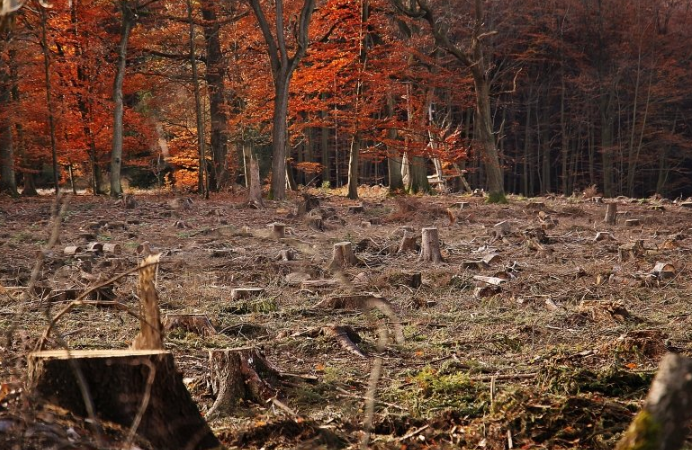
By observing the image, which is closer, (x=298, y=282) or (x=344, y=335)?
(x=344, y=335)

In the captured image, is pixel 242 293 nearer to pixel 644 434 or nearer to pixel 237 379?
pixel 237 379

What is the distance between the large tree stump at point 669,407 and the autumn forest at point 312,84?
49.1 ft

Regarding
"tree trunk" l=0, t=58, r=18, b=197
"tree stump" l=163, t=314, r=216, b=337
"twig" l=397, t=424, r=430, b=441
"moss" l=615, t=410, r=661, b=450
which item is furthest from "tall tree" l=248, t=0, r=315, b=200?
"moss" l=615, t=410, r=661, b=450

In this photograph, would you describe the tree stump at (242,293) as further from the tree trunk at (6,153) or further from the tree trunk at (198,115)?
the tree trunk at (6,153)

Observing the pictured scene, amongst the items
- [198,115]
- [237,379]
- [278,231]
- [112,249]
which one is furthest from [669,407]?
[198,115]

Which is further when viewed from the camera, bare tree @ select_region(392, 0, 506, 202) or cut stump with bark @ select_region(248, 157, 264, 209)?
bare tree @ select_region(392, 0, 506, 202)

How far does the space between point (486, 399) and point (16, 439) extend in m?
2.31

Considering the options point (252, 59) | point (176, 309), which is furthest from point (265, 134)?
point (176, 309)

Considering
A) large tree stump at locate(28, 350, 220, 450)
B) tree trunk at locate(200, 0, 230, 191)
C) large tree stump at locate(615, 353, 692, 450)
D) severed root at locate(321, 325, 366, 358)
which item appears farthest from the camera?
tree trunk at locate(200, 0, 230, 191)

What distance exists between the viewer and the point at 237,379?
13.6 ft

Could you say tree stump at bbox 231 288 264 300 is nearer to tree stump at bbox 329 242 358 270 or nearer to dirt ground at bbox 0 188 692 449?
dirt ground at bbox 0 188 692 449

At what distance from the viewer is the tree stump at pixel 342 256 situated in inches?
347

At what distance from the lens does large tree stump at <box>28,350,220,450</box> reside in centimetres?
308

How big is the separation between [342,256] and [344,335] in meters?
3.49
